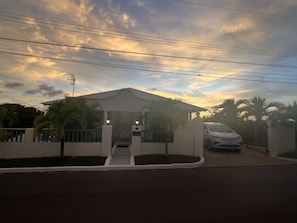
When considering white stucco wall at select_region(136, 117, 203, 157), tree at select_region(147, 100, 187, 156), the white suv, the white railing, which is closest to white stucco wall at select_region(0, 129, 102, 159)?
the white railing

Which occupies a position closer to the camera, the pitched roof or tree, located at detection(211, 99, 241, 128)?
the pitched roof

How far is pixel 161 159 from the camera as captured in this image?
1336 centimetres

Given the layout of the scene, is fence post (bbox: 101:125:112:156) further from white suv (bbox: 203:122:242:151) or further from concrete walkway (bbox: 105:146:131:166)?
white suv (bbox: 203:122:242:151)

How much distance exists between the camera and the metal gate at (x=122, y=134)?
17.8 meters

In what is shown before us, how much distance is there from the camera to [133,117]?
19219 mm

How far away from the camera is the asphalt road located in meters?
5.28

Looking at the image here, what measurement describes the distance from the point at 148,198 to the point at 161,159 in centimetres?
671

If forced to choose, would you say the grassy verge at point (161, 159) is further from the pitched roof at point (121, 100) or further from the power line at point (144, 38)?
the power line at point (144, 38)

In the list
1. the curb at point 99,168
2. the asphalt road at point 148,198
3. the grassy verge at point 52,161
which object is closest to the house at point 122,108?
the grassy verge at point 52,161

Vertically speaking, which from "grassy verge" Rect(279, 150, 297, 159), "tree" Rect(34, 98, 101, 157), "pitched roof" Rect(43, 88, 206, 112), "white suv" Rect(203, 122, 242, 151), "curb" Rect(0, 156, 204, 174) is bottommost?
"curb" Rect(0, 156, 204, 174)

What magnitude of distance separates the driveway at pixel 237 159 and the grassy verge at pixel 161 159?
2.91 ft

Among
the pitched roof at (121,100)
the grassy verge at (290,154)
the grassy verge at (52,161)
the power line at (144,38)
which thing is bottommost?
the grassy verge at (52,161)

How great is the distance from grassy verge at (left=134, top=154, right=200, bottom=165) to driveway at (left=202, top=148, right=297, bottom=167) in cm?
89

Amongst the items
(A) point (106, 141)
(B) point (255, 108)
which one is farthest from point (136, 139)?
(B) point (255, 108)
